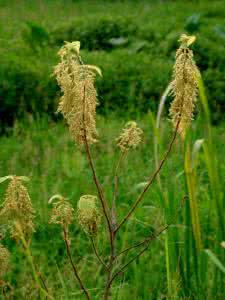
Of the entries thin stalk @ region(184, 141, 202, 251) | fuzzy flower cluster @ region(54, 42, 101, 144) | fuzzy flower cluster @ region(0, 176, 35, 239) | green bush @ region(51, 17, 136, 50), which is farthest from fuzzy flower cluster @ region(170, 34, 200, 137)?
green bush @ region(51, 17, 136, 50)

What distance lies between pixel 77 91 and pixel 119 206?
1931 mm

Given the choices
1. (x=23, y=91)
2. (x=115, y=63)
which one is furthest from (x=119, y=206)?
(x=115, y=63)

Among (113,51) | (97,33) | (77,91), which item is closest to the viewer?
(77,91)

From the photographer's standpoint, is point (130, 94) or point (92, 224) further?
point (130, 94)

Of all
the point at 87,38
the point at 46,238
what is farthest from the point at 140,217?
the point at 87,38

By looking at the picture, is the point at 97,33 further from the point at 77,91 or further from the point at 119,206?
the point at 77,91

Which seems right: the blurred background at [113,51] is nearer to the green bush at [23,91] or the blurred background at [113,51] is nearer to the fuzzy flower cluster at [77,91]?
the green bush at [23,91]

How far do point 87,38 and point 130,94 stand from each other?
1.92 metres

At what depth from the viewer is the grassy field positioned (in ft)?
7.14

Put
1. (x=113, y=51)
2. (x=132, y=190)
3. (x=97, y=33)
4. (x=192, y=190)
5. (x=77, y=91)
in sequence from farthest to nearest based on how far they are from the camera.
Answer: (x=97, y=33) → (x=113, y=51) → (x=132, y=190) → (x=192, y=190) → (x=77, y=91)

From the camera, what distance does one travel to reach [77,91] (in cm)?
145

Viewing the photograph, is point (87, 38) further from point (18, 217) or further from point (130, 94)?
point (18, 217)

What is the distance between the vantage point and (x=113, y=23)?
7301 mm

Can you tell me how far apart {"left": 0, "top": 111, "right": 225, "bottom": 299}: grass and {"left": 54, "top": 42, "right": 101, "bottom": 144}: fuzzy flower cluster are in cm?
60
